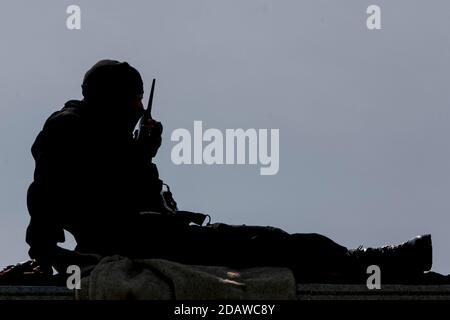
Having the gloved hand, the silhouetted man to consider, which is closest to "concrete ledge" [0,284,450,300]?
the silhouetted man

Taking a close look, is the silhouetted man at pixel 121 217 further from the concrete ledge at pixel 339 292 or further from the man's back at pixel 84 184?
the concrete ledge at pixel 339 292

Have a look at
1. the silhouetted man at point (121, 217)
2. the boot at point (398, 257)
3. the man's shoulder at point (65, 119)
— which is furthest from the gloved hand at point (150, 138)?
the boot at point (398, 257)

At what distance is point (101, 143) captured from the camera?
9828 mm

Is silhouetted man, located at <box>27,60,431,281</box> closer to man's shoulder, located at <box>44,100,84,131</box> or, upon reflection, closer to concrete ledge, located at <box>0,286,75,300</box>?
man's shoulder, located at <box>44,100,84,131</box>

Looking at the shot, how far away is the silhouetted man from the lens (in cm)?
920

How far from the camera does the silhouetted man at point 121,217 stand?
9.20 m

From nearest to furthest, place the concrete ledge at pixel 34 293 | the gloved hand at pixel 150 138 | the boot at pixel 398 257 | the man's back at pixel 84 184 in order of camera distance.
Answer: the concrete ledge at pixel 34 293
the boot at pixel 398 257
the man's back at pixel 84 184
the gloved hand at pixel 150 138

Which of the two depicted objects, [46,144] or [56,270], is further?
[46,144]

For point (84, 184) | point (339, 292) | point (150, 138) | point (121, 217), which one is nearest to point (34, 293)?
point (121, 217)

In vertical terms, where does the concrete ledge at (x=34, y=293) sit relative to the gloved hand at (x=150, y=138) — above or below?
below
